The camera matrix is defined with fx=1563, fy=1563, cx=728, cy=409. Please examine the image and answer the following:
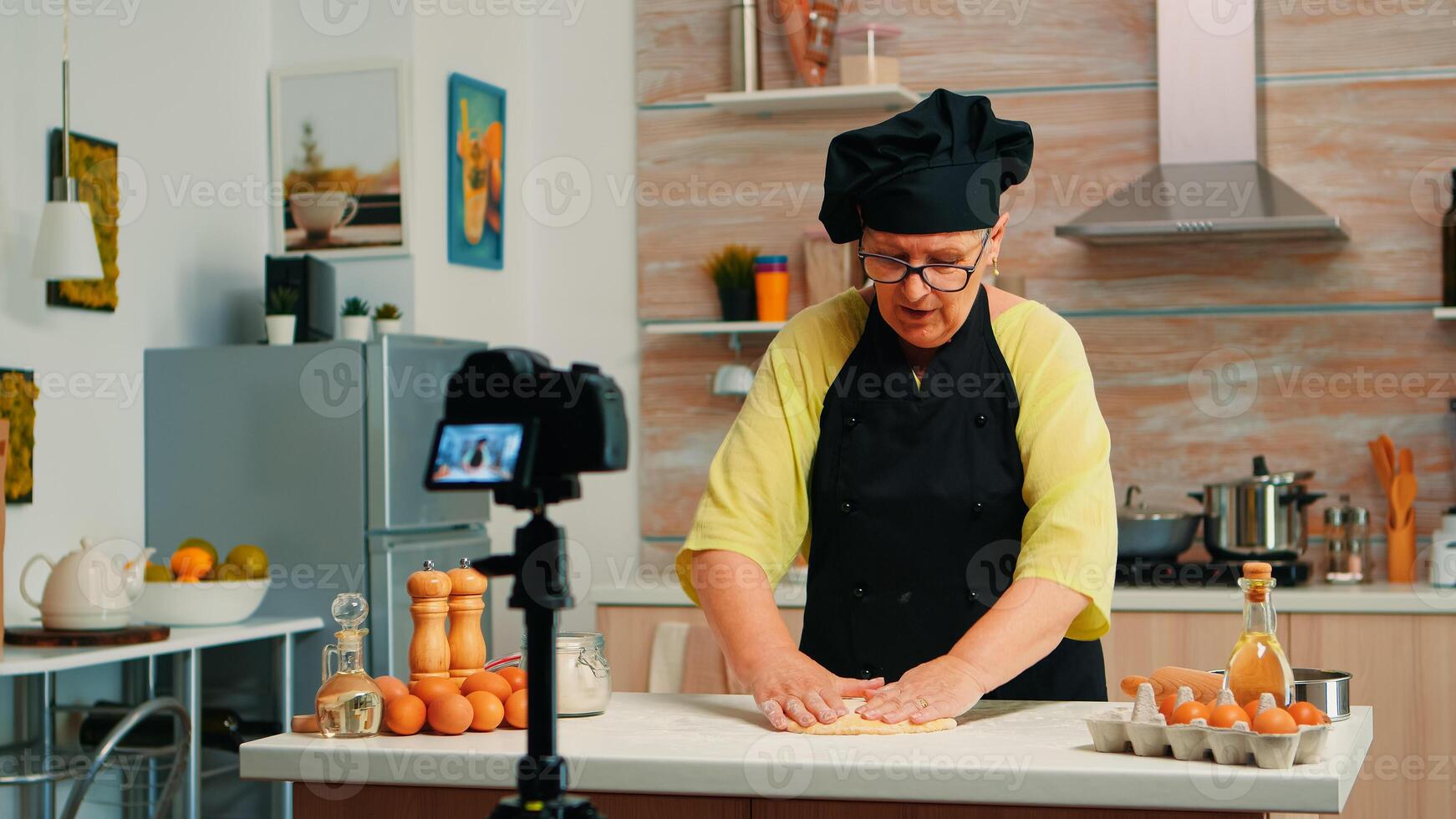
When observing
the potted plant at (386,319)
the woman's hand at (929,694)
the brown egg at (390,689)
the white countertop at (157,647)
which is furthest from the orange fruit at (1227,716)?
the potted plant at (386,319)

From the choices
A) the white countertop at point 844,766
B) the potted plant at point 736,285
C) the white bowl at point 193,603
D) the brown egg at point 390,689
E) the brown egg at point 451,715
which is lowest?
the white bowl at point 193,603

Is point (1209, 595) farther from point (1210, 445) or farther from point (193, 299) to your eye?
point (193, 299)

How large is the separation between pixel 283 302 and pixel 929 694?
249 centimetres

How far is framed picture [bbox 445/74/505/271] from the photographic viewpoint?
3.99 metres

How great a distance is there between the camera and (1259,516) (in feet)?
11.4

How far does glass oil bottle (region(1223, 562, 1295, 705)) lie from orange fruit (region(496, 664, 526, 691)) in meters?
0.70

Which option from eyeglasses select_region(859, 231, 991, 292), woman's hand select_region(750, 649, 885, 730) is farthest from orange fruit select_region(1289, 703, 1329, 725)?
eyeglasses select_region(859, 231, 991, 292)

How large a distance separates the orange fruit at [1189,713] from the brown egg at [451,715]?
68cm

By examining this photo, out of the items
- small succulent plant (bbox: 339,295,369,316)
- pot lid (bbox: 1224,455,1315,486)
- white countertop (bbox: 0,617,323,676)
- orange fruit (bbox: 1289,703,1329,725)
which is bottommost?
white countertop (bbox: 0,617,323,676)

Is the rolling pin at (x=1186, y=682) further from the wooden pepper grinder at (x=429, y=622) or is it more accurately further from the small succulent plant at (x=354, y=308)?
the small succulent plant at (x=354, y=308)

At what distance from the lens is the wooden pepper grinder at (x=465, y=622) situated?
1.70 metres

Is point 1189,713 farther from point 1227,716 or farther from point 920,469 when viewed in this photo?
point 920,469

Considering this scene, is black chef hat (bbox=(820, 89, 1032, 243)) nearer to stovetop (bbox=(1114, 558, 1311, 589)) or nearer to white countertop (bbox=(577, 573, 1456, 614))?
white countertop (bbox=(577, 573, 1456, 614))

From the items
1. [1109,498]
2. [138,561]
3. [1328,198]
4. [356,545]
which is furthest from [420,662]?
[1328,198]
